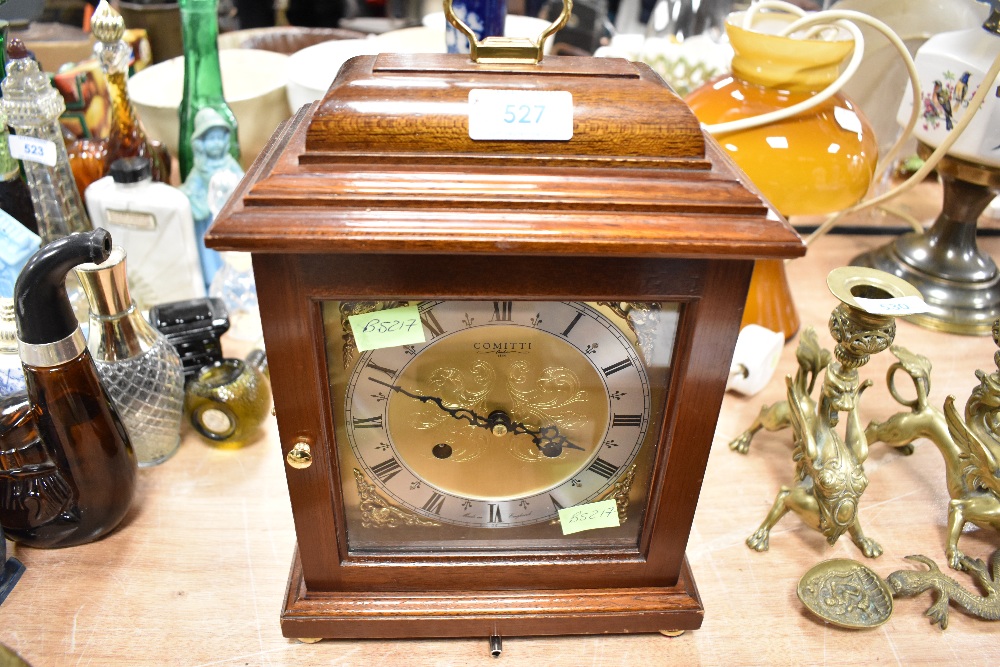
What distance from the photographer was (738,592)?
812mm

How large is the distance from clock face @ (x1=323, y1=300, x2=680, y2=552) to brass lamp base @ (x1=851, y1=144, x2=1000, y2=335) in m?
0.83

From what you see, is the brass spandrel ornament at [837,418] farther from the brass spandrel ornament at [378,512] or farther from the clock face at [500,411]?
the brass spandrel ornament at [378,512]

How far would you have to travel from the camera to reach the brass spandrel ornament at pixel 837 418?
0.73m

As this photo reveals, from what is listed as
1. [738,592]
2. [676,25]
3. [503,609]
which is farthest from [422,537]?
[676,25]

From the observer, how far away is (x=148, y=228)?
1.09 m

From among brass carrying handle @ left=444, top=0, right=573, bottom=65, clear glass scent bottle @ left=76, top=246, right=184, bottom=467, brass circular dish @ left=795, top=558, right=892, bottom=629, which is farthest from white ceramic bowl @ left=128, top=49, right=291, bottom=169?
brass circular dish @ left=795, top=558, right=892, bottom=629

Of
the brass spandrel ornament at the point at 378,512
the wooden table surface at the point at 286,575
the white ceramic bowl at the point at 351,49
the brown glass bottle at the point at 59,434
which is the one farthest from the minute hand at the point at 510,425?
the white ceramic bowl at the point at 351,49

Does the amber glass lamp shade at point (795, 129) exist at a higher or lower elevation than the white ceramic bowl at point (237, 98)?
higher

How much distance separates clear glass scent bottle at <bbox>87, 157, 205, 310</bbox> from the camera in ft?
3.48

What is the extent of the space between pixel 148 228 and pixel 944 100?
1229 millimetres

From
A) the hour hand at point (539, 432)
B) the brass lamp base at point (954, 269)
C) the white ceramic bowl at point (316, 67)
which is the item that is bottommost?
the brass lamp base at point (954, 269)

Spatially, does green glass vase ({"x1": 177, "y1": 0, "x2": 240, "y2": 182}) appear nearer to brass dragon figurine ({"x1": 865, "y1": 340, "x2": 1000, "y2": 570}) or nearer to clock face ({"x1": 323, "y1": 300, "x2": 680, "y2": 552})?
clock face ({"x1": 323, "y1": 300, "x2": 680, "y2": 552})

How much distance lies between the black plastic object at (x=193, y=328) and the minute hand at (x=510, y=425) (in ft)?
1.58

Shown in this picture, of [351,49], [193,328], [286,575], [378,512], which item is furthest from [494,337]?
[351,49]
